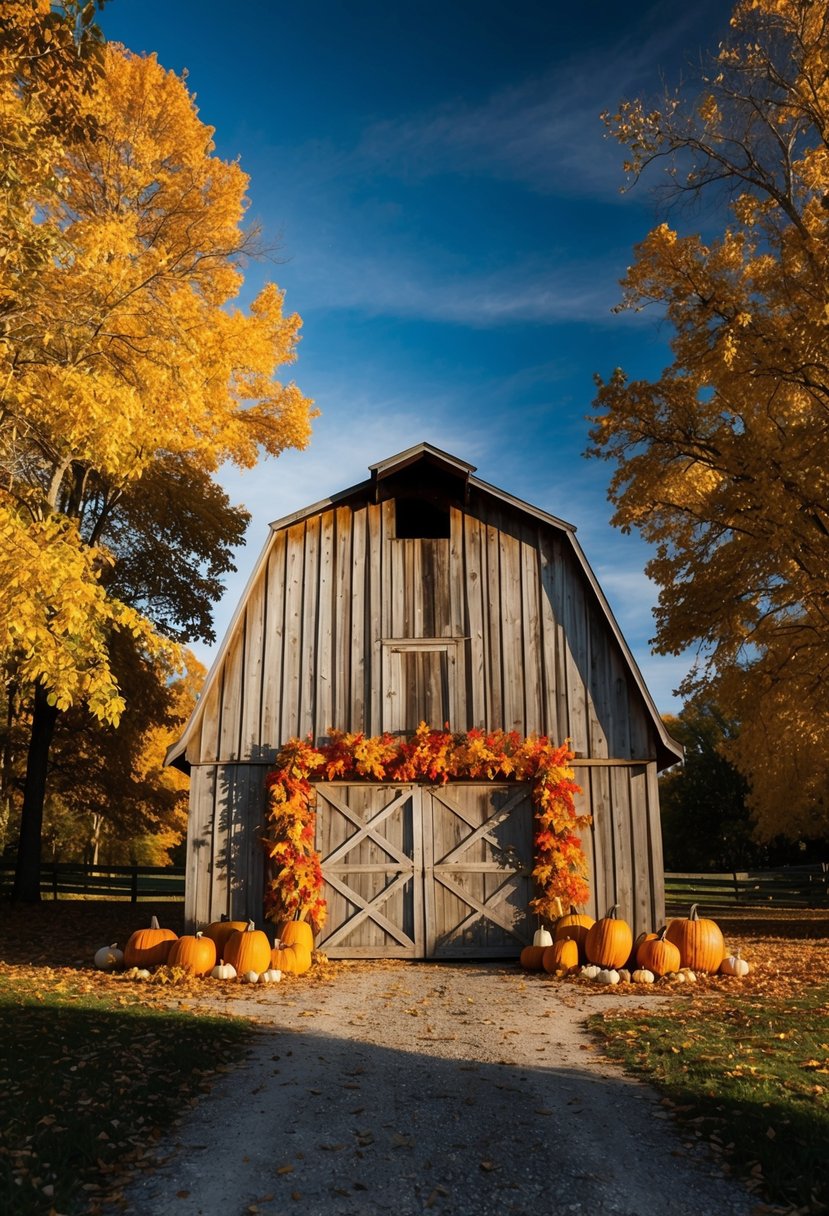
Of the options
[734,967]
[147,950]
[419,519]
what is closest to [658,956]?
[734,967]

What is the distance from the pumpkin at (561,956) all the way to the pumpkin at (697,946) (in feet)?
4.02

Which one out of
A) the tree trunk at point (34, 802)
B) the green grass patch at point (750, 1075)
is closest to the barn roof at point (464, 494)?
the green grass patch at point (750, 1075)

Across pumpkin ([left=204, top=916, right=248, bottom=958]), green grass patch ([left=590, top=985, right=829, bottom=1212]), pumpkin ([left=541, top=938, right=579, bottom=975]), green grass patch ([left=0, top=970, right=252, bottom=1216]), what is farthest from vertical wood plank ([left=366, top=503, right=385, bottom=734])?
green grass patch ([left=590, top=985, right=829, bottom=1212])

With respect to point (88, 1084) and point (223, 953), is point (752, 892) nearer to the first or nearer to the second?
point (223, 953)

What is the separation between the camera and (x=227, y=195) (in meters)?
18.2

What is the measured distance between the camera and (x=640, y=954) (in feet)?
35.6

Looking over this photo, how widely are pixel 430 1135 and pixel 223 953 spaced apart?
650 cm

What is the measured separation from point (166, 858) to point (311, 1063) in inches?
1297

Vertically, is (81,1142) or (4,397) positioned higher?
(4,397)

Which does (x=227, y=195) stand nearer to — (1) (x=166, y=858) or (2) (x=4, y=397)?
(2) (x=4, y=397)

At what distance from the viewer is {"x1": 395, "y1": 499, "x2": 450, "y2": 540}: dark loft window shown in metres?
13.7

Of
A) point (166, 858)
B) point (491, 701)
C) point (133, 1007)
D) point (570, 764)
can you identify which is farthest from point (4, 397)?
point (166, 858)

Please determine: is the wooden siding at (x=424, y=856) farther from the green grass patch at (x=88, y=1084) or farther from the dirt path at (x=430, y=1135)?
the dirt path at (x=430, y=1135)

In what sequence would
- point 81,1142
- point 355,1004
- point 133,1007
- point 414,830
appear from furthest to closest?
point 414,830
point 355,1004
point 133,1007
point 81,1142
